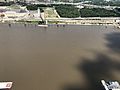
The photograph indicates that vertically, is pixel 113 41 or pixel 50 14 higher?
pixel 113 41

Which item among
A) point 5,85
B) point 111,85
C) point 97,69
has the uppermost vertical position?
point 5,85

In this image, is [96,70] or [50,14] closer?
[96,70]

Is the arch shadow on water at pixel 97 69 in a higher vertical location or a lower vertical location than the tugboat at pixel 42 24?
higher

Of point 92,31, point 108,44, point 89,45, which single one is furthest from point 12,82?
point 92,31

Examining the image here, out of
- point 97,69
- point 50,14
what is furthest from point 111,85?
point 50,14

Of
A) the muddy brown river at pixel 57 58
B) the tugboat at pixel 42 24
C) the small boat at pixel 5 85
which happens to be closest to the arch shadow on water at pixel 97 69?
the muddy brown river at pixel 57 58

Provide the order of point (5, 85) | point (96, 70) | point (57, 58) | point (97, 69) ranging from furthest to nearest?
point (57, 58), point (97, 69), point (96, 70), point (5, 85)

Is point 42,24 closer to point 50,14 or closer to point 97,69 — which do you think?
point 50,14

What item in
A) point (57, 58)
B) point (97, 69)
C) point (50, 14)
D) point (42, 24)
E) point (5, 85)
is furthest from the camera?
point (50, 14)

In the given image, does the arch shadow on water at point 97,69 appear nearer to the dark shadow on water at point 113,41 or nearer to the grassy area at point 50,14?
the dark shadow on water at point 113,41
